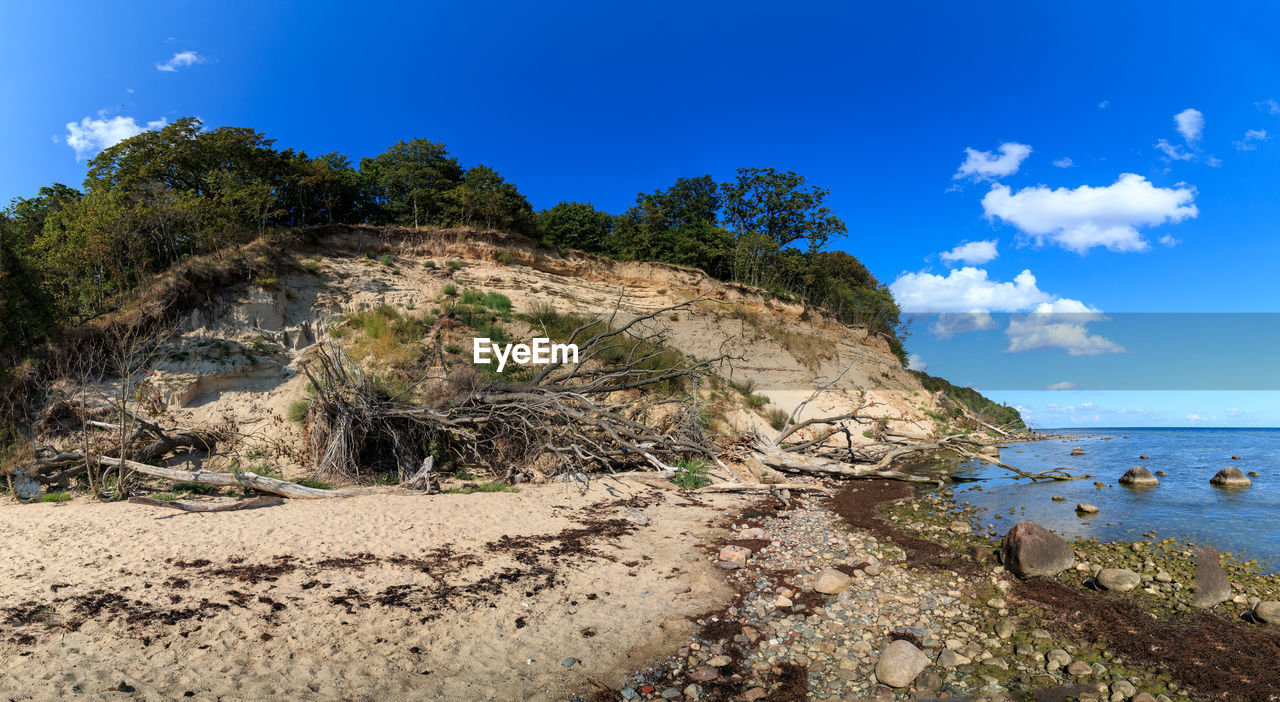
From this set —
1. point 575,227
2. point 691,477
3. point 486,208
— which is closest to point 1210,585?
point 691,477

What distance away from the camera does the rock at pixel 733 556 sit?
23.6 ft

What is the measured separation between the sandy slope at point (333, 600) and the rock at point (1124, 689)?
3.30m

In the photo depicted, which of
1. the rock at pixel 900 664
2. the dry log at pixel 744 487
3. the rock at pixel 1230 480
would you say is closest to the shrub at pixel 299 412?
the dry log at pixel 744 487

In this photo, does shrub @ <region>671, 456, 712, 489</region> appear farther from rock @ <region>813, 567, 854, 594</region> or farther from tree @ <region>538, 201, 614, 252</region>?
tree @ <region>538, 201, 614, 252</region>

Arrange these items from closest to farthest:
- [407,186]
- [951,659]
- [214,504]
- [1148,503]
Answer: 1. [951,659]
2. [214,504]
3. [1148,503]
4. [407,186]

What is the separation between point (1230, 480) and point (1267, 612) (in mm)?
10747

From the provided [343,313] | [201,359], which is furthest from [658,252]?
[201,359]

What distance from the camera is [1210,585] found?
236 inches

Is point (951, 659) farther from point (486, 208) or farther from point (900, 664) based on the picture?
point (486, 208)

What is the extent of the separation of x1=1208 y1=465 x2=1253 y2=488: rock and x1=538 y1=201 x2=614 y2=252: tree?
27175 millimetres

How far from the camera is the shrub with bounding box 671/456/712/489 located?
11922mm

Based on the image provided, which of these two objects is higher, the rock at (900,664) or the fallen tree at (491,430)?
the fallen tree at (491,430)

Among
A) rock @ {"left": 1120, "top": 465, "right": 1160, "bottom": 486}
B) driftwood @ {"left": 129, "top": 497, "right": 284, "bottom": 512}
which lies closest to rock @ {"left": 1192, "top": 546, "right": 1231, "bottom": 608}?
rock @ {"left": 1120, "top": 465, "right": 1160, "bottom": 486}

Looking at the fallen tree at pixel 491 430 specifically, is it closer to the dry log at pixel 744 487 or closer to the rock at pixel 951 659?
the dry log at pixel 744 487
